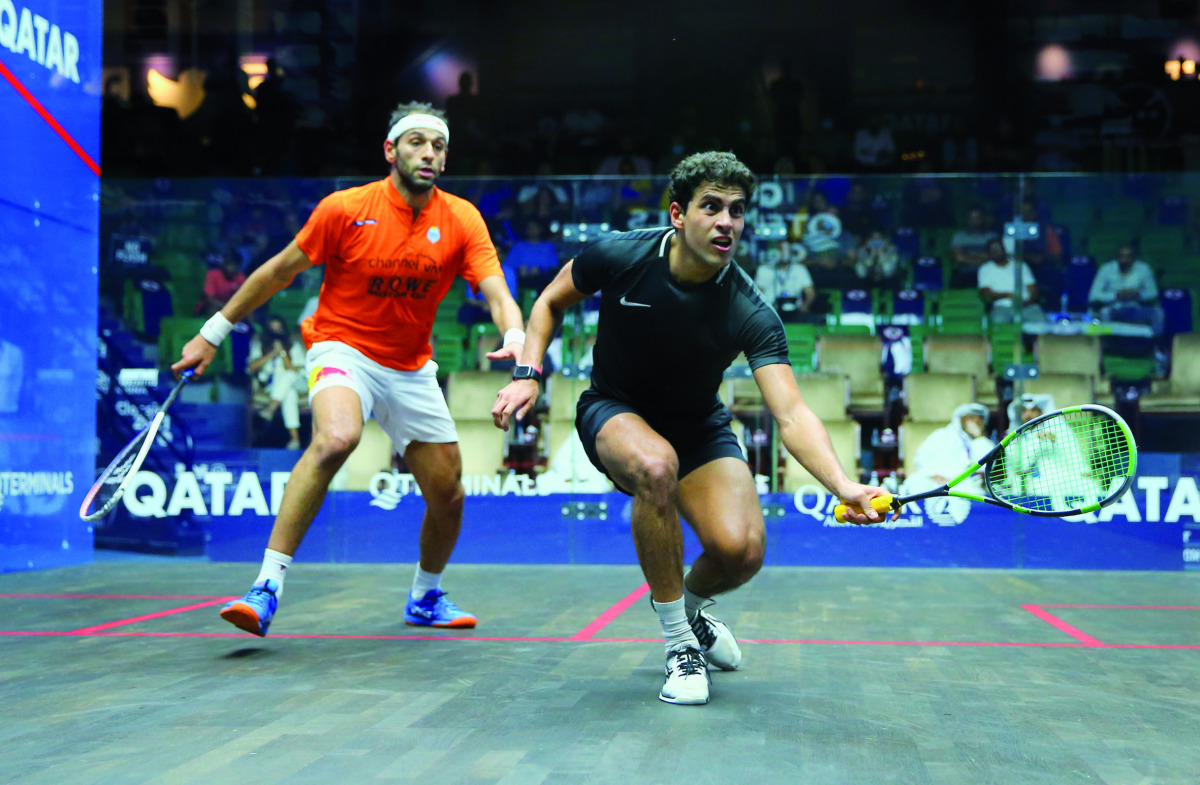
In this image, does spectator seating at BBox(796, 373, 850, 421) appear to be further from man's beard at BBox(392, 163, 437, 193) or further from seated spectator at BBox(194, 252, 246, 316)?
man's beard at BBox(392, 163, 437, 193)

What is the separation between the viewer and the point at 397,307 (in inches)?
130

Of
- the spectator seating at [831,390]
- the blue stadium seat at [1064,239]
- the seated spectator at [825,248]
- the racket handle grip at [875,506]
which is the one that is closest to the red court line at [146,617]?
the racket handle grip at [875,506]

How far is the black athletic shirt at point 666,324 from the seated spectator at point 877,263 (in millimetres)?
3471

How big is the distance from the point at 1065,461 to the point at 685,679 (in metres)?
0.97

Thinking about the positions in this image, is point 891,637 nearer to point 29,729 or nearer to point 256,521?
point 29,729

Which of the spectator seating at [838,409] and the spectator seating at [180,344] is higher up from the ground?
the spectator seating at [180,344]

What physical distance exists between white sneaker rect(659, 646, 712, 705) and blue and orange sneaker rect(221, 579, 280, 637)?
1.05 metres

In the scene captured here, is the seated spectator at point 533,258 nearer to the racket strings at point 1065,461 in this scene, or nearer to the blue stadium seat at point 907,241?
the blue stadium seat at point 907,241

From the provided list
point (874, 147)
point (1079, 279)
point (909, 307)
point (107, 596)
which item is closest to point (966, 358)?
point (909, 307)

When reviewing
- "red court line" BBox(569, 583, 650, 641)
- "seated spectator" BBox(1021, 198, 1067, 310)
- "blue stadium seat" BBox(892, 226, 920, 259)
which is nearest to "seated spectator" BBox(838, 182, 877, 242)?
"blue stadium seat" BBox(892, 226, 920, 259)

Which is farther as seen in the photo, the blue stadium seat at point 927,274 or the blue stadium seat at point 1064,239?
the blue stadium seat at point 927,274

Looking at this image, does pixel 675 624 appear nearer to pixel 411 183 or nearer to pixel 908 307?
pixel 411 183

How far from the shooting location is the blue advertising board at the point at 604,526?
18.1ft

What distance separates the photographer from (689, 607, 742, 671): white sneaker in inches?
106
